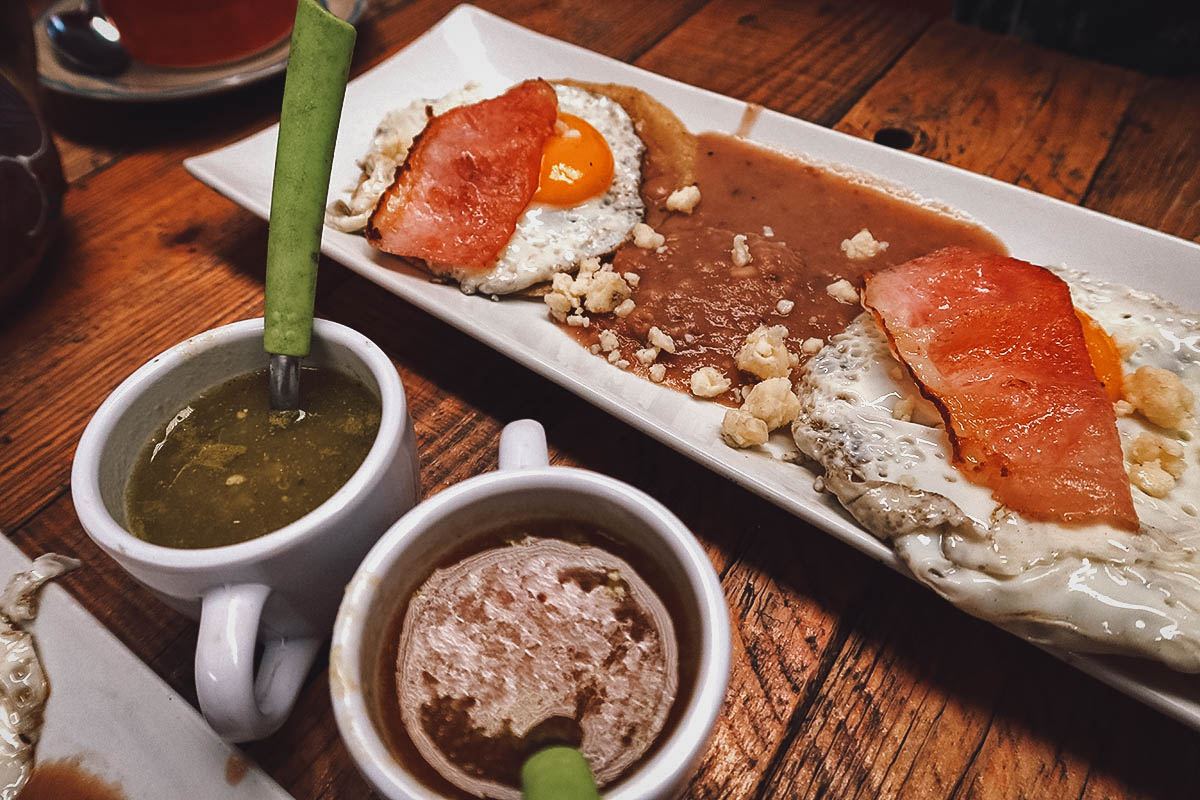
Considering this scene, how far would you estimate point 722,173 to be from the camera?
2.16 m

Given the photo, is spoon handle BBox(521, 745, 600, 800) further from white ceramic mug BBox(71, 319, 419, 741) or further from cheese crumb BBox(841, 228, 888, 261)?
cheese crumb BBox(841, 228, 888, 261)

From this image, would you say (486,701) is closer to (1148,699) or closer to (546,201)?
(1148,699)

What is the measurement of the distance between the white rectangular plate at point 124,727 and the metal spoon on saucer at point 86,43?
6.54ft

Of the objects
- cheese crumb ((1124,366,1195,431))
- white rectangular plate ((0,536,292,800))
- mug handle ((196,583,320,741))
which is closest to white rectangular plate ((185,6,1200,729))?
cheese crumb ((1124,366,1195,431))

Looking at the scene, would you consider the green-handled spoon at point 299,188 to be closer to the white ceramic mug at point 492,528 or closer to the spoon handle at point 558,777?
the white ceramic mug at point 492,528

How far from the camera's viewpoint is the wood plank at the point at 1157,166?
6.59 ft

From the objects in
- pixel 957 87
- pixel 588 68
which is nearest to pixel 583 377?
pixel 588 68

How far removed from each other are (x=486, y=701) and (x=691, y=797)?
41 cm

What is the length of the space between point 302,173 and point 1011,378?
1.27 m

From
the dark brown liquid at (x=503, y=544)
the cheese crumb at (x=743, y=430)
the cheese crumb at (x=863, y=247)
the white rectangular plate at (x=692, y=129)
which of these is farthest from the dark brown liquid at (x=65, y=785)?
the cheese crumb at (x=863, y=247)

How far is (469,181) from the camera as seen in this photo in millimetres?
1994

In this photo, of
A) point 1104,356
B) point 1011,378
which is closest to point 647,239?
point 1011,378

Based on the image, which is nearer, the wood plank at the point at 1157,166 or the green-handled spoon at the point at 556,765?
the green-handled spoon at the point at 556,765

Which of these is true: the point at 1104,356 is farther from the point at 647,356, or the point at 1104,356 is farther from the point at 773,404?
the point at 647,356
